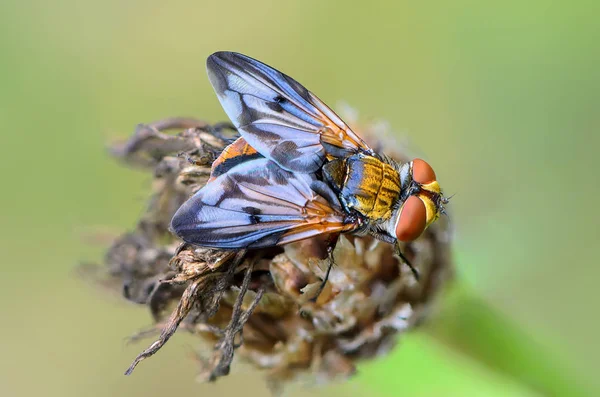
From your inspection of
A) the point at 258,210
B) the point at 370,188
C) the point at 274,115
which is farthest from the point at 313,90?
the point at 258,210

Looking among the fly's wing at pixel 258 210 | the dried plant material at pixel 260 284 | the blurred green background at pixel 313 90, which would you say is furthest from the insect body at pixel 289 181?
the blurred green background at pixel 313 90

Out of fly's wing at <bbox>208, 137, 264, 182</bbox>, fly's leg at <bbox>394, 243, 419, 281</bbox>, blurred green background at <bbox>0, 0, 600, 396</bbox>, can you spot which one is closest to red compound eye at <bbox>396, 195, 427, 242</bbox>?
fly's leg at <bbox>394, 243, 419, 281</bbox>

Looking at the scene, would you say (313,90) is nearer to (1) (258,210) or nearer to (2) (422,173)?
(2) (422,173)

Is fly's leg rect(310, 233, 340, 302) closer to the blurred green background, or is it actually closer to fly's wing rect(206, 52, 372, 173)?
fly's wing rect(206, 52, 372, 173)

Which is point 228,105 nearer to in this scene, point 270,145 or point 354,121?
point 270,145

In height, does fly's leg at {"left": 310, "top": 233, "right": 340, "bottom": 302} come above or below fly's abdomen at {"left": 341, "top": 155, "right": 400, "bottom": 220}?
below

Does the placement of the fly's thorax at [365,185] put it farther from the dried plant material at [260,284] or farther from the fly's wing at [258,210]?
the dried plant material at [260,284]

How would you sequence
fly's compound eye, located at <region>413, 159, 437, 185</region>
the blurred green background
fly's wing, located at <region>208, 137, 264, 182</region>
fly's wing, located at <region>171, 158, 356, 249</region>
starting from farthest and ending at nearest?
the blurred green background, fly's compound eye, located at <region>413, 159, 437, 185</region>, fly's wing, located at <region>208, 137, 264, 182</region>, fly's wing, located at <region>171, 158, 356, 249</region>
